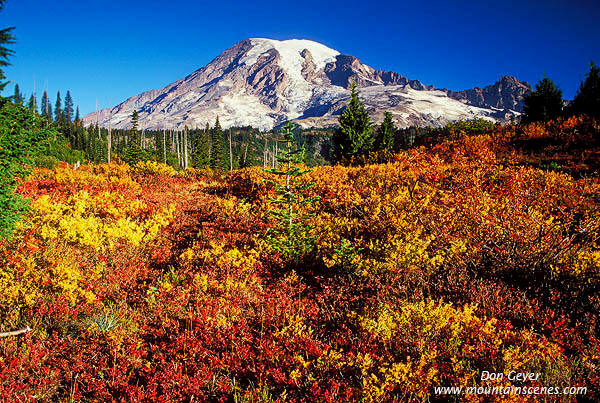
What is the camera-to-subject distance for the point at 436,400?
153 inches

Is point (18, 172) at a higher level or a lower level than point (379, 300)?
higher

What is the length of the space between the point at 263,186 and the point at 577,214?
1125 cm

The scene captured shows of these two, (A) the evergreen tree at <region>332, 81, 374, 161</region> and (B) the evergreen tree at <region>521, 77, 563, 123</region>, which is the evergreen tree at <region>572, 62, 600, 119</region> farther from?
(A) the evergreen tree at <region>332, 81, 374, 161</region>

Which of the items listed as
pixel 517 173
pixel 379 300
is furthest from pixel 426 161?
pixel 379 300

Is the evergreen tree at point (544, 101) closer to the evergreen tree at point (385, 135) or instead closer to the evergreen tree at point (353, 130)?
the evergreen tree at point (353, 130)

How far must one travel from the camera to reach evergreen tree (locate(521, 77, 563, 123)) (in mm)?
28644

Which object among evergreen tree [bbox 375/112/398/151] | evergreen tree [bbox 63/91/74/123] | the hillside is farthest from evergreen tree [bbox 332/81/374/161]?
evergreen tree [bbox 63/91/74/123]

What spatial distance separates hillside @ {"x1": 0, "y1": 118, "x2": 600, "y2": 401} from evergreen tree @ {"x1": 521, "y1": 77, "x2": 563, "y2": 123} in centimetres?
2383

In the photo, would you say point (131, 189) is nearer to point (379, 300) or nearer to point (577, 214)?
point (379, 300)

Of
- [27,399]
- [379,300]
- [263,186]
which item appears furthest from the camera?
[263,186]

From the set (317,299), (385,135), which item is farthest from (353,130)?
(385,135)

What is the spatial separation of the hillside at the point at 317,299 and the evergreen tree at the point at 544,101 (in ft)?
78.2

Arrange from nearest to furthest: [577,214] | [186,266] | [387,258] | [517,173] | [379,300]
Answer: [379,300] < [387,258] < [186,266] < [577,214] < [517,173]

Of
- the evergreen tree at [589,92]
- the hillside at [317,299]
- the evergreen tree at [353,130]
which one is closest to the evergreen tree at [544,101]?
the evergreen tree at [589,92]
